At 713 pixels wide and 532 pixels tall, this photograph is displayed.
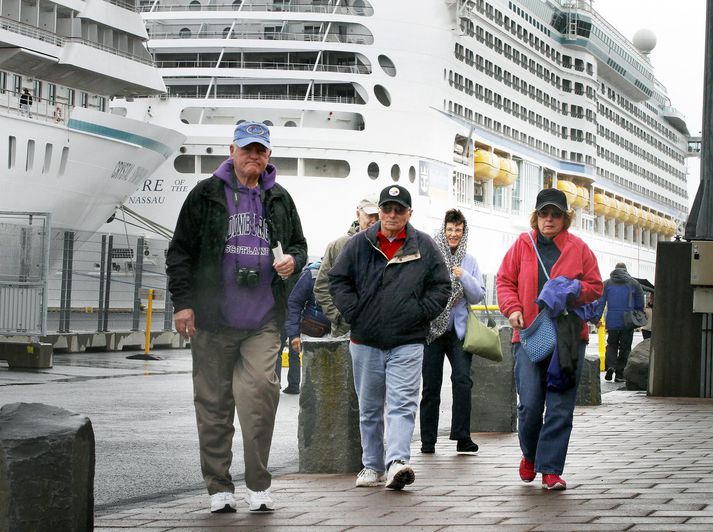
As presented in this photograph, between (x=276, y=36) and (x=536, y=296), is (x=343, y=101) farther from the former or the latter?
(x=536, y=296)

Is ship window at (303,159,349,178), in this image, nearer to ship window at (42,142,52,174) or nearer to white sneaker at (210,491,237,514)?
ship window at (42,142,52,174)

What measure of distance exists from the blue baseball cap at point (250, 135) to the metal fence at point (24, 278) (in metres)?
11.4

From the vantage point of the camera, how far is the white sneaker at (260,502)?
6266 mm

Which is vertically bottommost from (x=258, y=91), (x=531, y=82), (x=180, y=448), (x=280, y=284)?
(x=180, y=448)

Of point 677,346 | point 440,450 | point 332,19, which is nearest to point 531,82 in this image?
point 332,19

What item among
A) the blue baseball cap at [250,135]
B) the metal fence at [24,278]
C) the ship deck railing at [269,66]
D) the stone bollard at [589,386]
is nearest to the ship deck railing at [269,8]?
the ship deck railing at [269,66]

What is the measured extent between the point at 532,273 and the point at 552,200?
1.25ft

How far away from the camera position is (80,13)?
32.6 meters

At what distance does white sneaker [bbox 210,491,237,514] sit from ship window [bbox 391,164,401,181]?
36.2m

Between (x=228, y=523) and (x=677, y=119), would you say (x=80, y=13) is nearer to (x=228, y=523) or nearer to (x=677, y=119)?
(x=228, y=523)

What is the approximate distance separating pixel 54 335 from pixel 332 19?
74.5 ft

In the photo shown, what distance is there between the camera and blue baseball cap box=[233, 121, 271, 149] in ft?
21.2

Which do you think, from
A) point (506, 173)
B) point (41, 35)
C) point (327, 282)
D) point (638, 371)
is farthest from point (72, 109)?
point (506, 173)

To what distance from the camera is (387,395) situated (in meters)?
7.22
